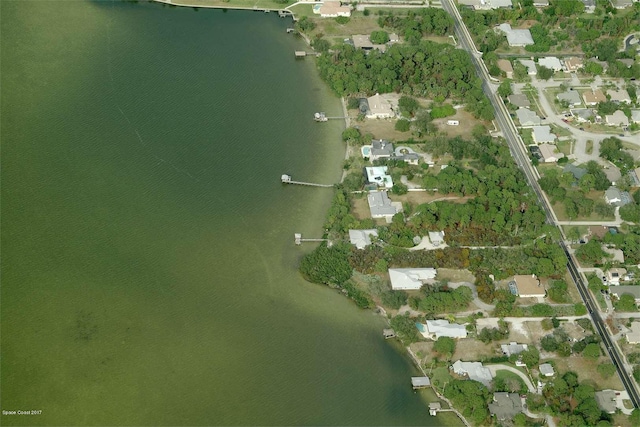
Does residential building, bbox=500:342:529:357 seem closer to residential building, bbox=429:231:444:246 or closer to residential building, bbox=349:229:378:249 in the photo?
residential building, bbox=429:231:444:246

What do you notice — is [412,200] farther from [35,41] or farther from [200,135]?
[35,41]

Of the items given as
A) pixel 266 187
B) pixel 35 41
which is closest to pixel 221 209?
pixel 266 187

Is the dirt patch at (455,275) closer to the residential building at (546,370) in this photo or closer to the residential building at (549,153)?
the residential building at (546,370)

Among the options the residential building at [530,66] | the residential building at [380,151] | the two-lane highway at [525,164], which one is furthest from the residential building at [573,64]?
the residential building at [380,151]

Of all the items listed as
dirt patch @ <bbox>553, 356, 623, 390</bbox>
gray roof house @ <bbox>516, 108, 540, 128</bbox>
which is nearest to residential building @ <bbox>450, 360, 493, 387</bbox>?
dirt patch @ <bbox>553, 356, 623, 390</bbox>

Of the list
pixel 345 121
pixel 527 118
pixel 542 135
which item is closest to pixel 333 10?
pixel 345 121

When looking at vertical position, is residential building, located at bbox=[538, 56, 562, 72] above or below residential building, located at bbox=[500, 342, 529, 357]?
above

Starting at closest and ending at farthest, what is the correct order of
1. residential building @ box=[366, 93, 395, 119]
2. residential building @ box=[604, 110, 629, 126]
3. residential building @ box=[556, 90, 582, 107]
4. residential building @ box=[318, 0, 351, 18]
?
1. residential building @ box=[366, 93, 395, 119]
2. residential building @ box=[604, 110, 629, 126]
3. residential building @ box=[556, 90, 582, 107]
4. residential building @ box=[318, 0, 351, 18]

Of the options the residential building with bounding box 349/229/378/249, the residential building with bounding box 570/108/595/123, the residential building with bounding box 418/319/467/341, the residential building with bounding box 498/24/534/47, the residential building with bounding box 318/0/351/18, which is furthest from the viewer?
the residential building with bounding box 318/0/351/18
